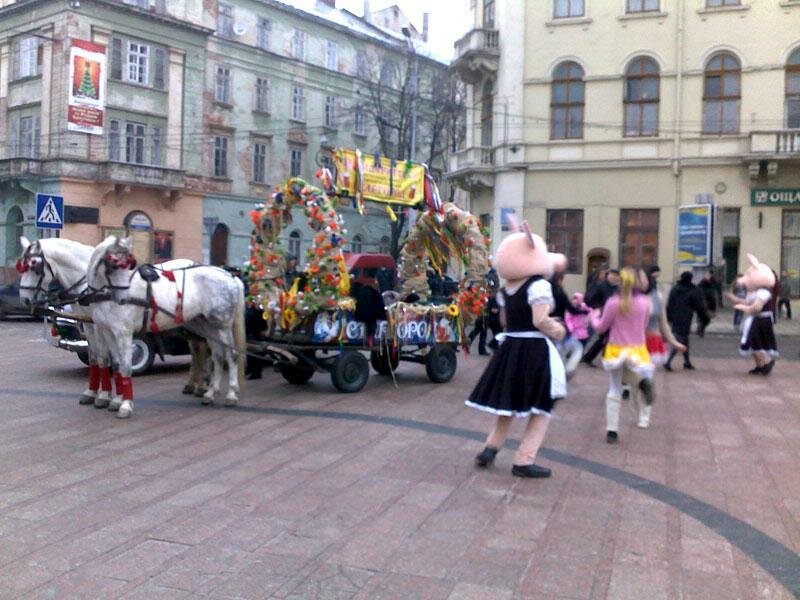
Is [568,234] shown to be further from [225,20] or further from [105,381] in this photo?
[105,381]

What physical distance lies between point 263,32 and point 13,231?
15.0 meters

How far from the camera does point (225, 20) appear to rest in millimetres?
41875

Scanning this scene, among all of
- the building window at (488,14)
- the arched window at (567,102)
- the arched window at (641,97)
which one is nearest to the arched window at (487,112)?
the building window at (488,14)

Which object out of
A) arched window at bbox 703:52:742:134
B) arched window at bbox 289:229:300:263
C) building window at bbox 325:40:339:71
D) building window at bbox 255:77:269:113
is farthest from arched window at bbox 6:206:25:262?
arched window at bbox 703:52:742:134

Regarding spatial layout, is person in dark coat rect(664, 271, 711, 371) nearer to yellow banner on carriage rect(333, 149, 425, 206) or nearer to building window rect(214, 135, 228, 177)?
yellow banner on carriage rect(333, 149, 425, 206)

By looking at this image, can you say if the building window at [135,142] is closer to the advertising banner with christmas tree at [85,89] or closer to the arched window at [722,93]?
the advertising banner with christmas tree at [85,89]

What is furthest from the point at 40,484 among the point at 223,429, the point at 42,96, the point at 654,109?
the point at 42,96

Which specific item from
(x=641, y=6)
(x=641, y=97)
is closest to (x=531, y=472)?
(x=641, y=97)

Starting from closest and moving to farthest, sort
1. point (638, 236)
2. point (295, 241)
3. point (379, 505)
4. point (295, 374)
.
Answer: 1. point (379, 505)
2. point (295, 374)
3. point (638, 236)
4. point (295, 241)

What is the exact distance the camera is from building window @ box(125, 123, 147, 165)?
37969 mm

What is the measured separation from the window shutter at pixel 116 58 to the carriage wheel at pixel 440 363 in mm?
28935

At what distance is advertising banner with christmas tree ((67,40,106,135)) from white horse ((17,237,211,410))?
1856 cm

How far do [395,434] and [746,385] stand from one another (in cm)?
684

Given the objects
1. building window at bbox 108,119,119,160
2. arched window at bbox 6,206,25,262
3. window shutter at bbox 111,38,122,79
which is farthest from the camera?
arched window at bbox 6,206,25,262
